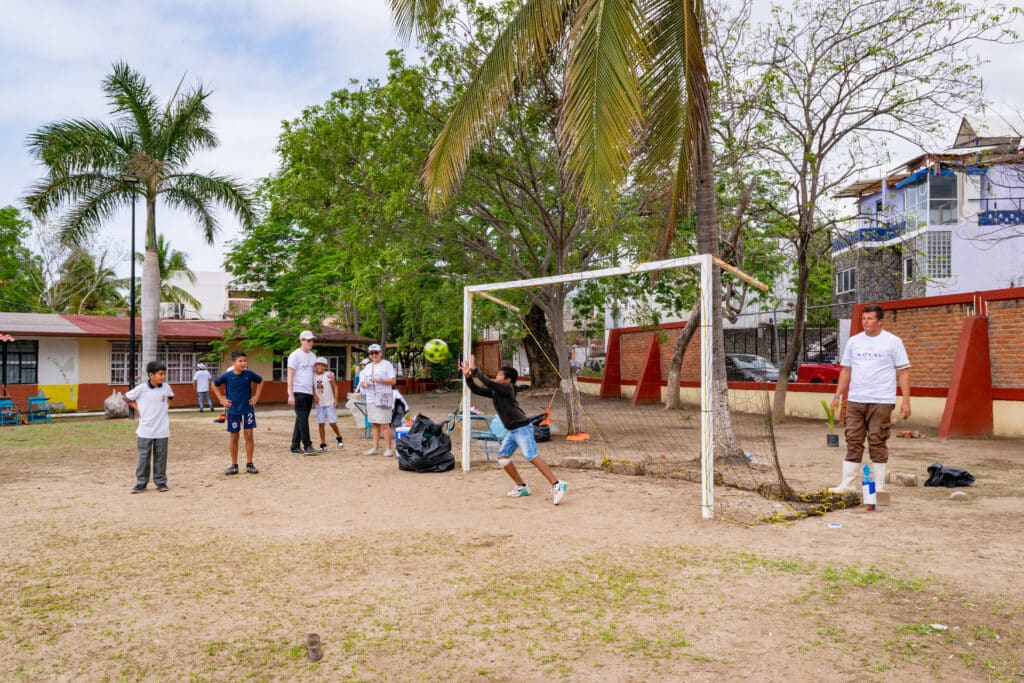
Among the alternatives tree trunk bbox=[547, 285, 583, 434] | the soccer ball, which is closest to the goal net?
tree trunk bbox=[547, 285, 583, 434]

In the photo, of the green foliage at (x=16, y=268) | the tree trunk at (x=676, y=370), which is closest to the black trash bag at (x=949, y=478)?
the tree trunk at (x=676, y=370)

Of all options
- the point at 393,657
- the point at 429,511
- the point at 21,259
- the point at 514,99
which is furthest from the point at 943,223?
the point at 21,259

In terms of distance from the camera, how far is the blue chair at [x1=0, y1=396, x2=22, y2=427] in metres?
20.7

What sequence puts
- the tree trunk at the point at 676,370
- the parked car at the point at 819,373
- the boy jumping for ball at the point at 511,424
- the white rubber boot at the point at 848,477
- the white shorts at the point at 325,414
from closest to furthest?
the white rubber boot at the point at 848,477 → the boy jumping for ball at the point at 511,424 → the white shorts at the point at 325,414 → the tree trunk at the point at 676,370 → the parked car at the point at 819,373

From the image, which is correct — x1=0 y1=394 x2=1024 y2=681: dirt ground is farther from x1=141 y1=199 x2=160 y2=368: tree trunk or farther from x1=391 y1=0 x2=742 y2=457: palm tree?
x1=141 y1=199 x2=160 y2=368: tree trunk

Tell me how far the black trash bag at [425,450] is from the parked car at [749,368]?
1389cm

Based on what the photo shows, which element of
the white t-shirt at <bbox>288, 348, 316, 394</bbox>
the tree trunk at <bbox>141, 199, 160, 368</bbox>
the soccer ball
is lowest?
the white t-shirt at <bbox>288, 348, 316, 394</bbox>

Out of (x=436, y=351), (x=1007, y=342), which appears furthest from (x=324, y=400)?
(x=1007, y=342)

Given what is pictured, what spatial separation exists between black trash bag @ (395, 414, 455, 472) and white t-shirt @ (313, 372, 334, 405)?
2714 millimetres

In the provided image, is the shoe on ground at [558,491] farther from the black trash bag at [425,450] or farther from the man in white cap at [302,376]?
the man in white cap at [302,376]

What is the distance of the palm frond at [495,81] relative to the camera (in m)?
8.13

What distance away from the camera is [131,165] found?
21906 mm

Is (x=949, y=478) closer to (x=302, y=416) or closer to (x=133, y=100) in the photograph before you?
(x=302, y=416)

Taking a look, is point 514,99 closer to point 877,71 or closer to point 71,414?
point 877,71
